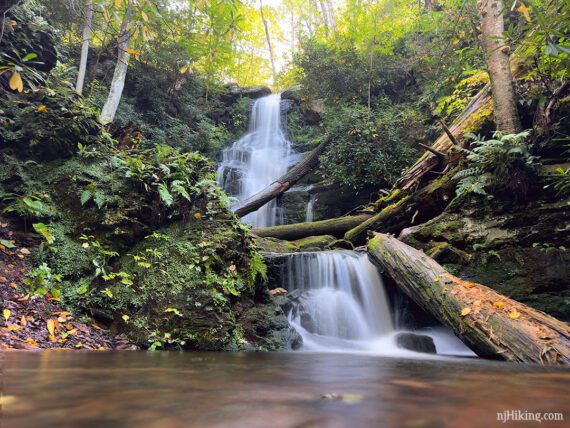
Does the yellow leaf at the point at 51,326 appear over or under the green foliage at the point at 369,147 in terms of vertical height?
under

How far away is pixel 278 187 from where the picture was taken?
1212 cm

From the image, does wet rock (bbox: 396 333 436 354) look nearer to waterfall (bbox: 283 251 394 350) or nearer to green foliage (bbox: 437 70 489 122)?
waterfall (bbox: 283 251 394 350)

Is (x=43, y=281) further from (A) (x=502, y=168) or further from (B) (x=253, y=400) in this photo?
(A) (x=502, y=168)

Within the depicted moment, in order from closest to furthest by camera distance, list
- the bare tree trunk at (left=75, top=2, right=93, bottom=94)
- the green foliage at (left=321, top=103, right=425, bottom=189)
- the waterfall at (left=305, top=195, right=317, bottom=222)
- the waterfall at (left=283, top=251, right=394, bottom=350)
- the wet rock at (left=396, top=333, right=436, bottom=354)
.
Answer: the wet rock at (left=396, top=333, right=436, bottom=354) → the waterfall at (left=283, top=251, right=394, bottom=350) → the bare tree trunk at (left=75, top=2, right=93, bottom=94) → the green foliage at (left=321, top=103, right=425, bottom=189) → the waterfall at (left=305, top=195, right=317, bottom=222)

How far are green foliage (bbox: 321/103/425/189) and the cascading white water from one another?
2.88 meters

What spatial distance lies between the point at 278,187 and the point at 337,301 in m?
6.17

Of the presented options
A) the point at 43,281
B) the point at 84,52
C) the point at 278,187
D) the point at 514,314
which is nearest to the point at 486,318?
the point at 514,314

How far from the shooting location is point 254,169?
1620 cm

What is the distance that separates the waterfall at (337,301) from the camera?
6.02m

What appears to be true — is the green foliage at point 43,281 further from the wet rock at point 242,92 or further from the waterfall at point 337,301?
the wet rock at point 242,92

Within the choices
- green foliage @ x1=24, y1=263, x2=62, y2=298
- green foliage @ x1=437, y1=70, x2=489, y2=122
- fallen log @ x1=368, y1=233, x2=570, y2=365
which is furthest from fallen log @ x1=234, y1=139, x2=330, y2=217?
green foliage @ x1=24, y1=263, x2=62, y2=298

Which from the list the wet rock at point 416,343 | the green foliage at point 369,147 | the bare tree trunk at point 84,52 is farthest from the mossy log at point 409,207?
the bare tree trunk at point 84,52

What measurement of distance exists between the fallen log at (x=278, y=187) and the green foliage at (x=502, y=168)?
21.7 feet

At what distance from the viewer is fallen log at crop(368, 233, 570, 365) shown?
3.28 metres
